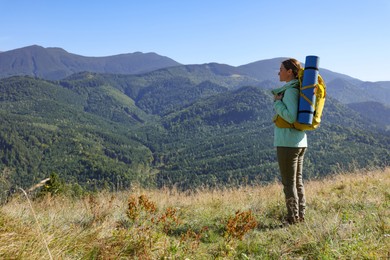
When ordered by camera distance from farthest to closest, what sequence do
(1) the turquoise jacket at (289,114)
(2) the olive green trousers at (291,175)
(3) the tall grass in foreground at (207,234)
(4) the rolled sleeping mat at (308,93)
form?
1. (2) the olive green trousers at (291,175)
2. (1) the turquoise jacket at (289,114)
3. (4) the rolled sleeping mat at (308,93)
4. (3) the tall grass in foreground at (207,234)

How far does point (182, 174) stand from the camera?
16662cm

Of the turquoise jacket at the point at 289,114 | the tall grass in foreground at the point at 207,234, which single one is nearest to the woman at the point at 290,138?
the turquoise jacket at the point at 289,114

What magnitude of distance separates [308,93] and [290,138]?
68 centimetres

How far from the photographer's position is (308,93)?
13.1 feet

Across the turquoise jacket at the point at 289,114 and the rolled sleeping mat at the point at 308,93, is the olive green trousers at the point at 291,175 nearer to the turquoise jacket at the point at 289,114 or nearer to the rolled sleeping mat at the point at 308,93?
the turquoise jacket at the point at 289,114

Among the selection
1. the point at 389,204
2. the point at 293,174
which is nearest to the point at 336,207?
the point at 389,204

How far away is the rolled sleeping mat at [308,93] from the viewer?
400cm

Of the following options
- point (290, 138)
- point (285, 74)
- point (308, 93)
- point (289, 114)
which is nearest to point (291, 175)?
point (290, 138)

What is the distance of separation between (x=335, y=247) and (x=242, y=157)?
611ft

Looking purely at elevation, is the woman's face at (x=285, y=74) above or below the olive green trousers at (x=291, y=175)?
above

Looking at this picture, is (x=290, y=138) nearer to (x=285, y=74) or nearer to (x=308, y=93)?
(x=308, y=93)

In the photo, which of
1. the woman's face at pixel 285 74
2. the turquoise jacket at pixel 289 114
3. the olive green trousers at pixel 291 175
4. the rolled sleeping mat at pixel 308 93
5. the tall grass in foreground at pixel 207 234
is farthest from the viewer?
the woman's face at pixel 285 74

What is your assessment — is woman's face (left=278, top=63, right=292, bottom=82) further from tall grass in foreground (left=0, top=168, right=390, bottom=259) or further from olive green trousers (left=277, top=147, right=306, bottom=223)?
tall grass in foreground (left=0, top=168, right=390, bottom=259)

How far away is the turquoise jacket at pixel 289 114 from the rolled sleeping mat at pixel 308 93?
9cm
